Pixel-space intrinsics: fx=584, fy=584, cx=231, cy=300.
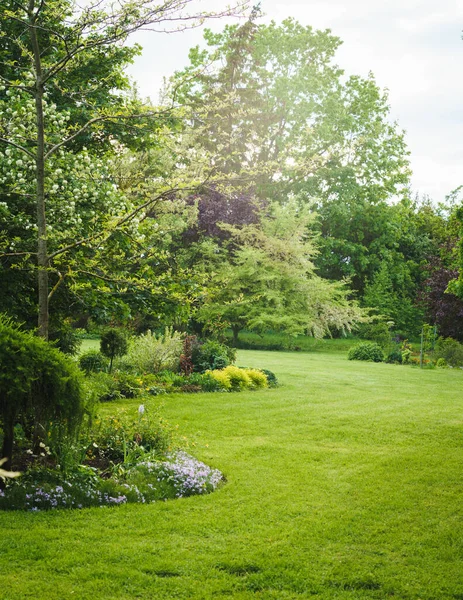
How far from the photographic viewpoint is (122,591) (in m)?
3.57

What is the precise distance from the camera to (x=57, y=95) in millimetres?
9828

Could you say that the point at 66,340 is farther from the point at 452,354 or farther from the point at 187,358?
the point at 452,354

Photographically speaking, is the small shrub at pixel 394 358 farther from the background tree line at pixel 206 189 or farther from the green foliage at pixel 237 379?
the green foliage at pixel 237 379

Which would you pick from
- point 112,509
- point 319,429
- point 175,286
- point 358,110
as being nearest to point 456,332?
point 358,110

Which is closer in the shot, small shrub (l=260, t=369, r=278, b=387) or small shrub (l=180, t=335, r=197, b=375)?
small shrub (l=180, t=335, r=197, b=375)

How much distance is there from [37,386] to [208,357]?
8890mm

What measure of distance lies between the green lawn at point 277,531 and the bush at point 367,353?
42.5 ft

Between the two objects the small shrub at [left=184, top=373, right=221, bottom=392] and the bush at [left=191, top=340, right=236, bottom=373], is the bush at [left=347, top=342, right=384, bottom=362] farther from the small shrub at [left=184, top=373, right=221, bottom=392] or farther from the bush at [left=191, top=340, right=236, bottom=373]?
the small shrub at [left=184, top=373, right=221, bottom=392]

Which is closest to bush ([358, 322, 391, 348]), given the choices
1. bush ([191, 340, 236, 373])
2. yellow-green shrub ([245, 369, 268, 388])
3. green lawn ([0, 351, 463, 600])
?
bush ([191, 340, 236, 373])

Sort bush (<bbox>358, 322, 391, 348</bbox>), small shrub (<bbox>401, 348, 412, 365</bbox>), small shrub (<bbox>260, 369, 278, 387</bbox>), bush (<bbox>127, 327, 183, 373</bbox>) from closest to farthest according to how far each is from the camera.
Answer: bush (<bbox>127, 327, 183, 373</bbox>) → small shrub (<bbox>260, 369, 278, 387</bbox>) → small shrub (<bbox>401, 348, 412, 365</bbox>) → bush (<bbox>358, 322, 391, 348</bbox>)

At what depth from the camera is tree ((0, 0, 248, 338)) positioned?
537 cm

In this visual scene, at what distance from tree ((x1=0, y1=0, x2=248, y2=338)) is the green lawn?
2224 millimetres

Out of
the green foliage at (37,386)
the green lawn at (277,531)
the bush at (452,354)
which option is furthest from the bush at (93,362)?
the bush at (452,354)

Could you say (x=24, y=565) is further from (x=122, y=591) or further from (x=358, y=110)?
(x=358, y=110)
